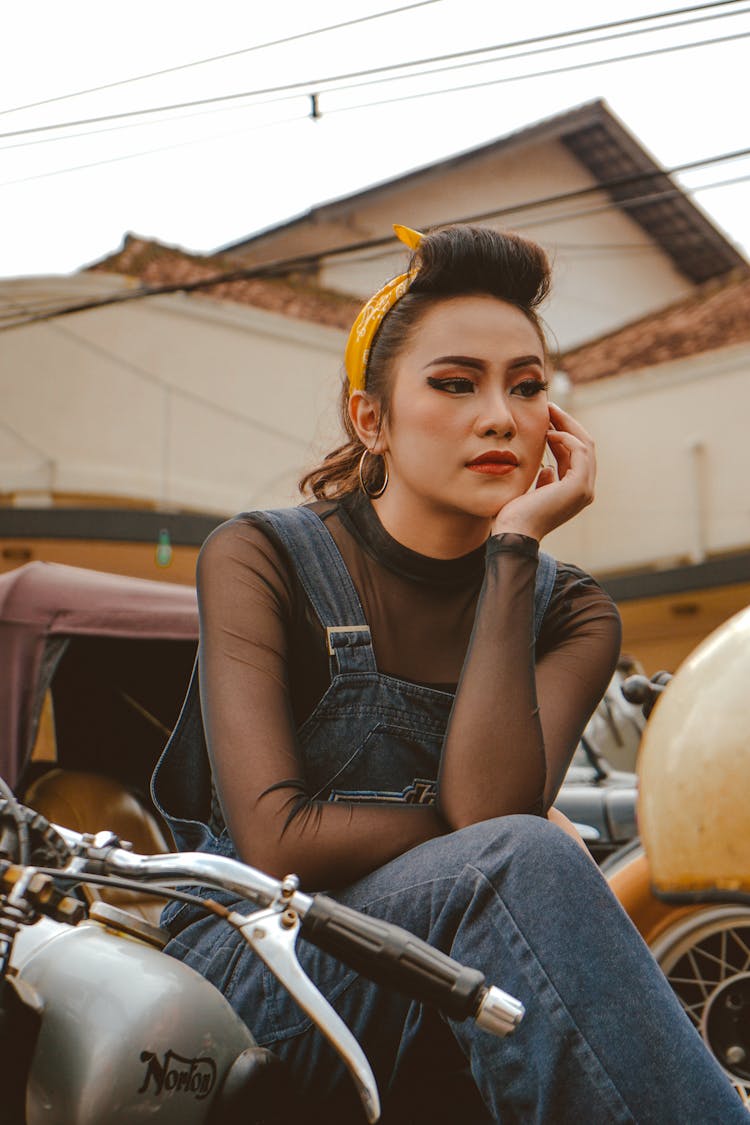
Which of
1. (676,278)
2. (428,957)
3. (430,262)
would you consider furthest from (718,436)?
(428,957)

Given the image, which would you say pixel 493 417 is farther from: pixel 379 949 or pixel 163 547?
pixel 163 547

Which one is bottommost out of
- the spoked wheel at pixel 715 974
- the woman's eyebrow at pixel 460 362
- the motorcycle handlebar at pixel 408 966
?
the spoked wheel at pixel 715 974

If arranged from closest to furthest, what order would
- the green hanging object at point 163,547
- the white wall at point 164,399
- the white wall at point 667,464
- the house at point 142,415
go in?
the green hanging object at point 163,547 < the house at point 142,415 < the white wall at point 164,399 < the white wall at point 667,464

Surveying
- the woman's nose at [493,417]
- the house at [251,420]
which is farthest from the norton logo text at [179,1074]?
the house at [251,420]

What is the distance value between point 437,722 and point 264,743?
0.31 metres

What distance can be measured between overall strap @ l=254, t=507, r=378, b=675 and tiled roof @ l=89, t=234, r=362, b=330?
11790 mm

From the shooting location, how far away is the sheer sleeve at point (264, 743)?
5.59 ft

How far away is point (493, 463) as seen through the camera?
6.99 feet

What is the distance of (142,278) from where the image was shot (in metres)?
13.7

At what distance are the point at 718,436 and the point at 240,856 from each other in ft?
40.4

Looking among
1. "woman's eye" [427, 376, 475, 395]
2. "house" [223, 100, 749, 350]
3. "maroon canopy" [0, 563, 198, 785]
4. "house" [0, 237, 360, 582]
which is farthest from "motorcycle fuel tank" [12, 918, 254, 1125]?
"house" [223, 100, 749, 350]

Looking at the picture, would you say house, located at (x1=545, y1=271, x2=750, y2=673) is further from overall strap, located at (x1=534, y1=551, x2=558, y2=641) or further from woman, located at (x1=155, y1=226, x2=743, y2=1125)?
woman, located at (x1=155, y1=226, x2=743, y2=1125)

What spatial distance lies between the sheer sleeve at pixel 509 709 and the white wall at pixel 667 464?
11.6 meters

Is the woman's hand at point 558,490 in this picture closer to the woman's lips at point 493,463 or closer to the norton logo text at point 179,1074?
the woman's lips at point 493,463
